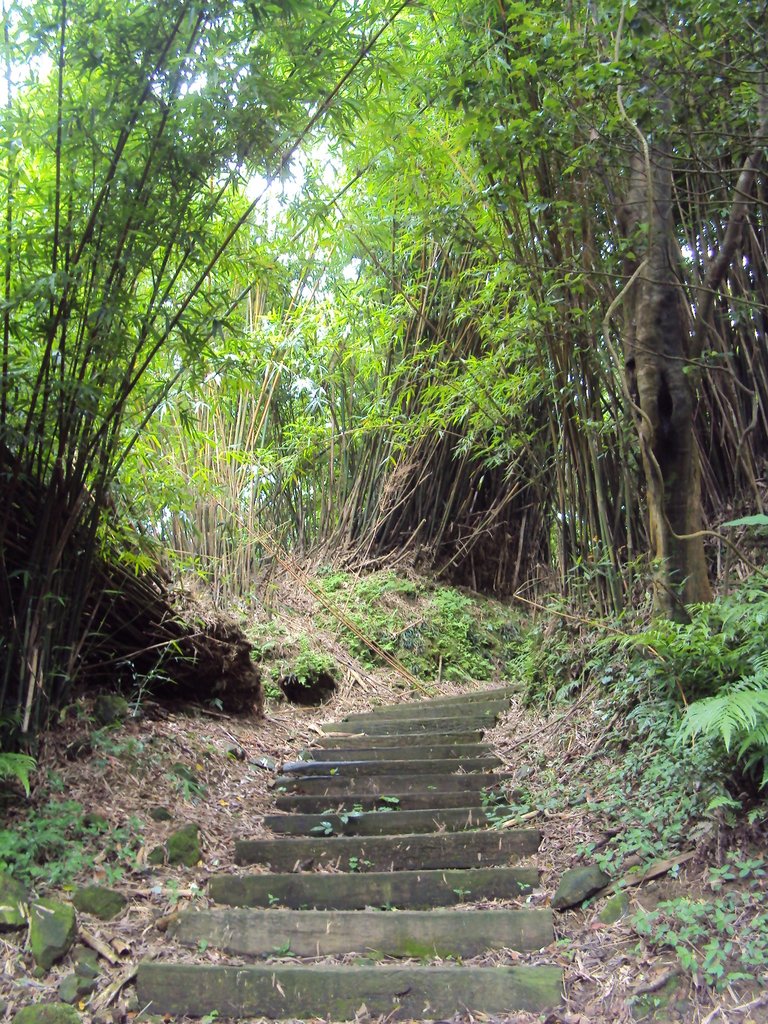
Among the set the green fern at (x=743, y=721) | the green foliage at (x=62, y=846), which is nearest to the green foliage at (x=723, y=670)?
the green fern at (x=743, y=721)

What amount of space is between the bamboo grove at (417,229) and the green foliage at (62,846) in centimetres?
44

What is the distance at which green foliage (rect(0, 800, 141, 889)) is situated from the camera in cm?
233

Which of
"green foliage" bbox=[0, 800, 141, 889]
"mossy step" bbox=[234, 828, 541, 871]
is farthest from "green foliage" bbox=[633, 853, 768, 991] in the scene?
"green foliage" bbox=[0, 800, 141, 889]

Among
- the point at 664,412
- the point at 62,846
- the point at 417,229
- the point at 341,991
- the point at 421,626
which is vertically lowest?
the point at 341,991

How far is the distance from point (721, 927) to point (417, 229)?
3652 mm

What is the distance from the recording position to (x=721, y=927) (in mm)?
1911

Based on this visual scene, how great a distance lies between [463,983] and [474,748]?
5.64ft

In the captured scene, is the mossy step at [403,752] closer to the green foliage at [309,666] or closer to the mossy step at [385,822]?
the mossy step at [385,822]

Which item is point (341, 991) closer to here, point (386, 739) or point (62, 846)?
point (62, 846)

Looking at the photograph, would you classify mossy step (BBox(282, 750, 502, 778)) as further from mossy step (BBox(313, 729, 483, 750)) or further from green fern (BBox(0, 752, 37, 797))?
green fern (BBox(0, 752, 37, 797))

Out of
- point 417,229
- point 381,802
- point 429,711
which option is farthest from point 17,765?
point 417,229

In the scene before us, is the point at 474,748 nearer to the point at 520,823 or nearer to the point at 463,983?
the point at 520,823

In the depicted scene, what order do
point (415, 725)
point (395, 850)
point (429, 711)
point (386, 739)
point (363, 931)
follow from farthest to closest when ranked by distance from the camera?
1. point (429, 711)
2. point (415, 725)
3. point (386, 739)
4. point (395, 850)
5. point (363, 931)

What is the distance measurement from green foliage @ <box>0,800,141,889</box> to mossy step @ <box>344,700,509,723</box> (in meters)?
2.09
